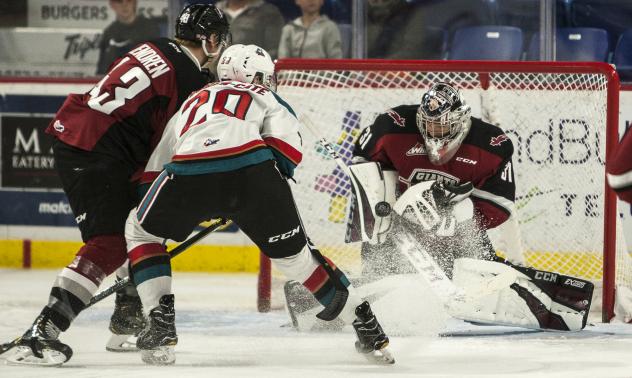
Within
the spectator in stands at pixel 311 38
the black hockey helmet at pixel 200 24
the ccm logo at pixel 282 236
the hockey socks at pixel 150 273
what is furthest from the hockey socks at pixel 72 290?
the spectator in stands at pixel 311 38

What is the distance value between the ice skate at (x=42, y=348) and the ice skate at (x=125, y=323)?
378 millimetres

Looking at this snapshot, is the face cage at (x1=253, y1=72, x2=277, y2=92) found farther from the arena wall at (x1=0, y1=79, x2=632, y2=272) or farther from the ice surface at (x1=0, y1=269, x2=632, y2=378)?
the arena wall at (x1=0, y1=79, x2=632, y2=272)

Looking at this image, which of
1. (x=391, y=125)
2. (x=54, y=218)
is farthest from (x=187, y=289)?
(x=391, y=125)

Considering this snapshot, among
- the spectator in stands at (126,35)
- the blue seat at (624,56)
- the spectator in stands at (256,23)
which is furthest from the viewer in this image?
the spectator in stands at (126,35)

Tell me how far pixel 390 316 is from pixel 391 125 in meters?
0.68

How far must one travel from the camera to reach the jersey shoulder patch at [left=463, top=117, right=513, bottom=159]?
427 cm

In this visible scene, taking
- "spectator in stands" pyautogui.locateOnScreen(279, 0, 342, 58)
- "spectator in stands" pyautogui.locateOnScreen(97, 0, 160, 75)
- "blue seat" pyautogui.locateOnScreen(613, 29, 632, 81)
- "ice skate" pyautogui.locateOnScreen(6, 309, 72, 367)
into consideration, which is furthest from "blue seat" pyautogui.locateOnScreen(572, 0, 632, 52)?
"ice skate" pyautogui.locateOnScreen(6, 309, 72, 367)

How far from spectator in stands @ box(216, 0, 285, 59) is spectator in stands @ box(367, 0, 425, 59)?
45cm

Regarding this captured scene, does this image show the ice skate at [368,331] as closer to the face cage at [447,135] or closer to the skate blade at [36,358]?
the skate blade at [36,358]

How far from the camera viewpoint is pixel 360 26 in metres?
5.91

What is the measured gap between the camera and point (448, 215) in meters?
4.23

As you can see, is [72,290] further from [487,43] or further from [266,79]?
[487,43]

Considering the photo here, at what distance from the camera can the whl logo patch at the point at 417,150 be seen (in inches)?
169

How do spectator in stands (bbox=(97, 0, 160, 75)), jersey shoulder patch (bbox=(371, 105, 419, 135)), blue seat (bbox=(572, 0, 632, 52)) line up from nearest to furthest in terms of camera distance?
jersey shoulder patch (bbox=(371, 105, 419, 135)) < blue seat (bbox=(572, 0, 632, 52)) < spectator in stands (bbox=(97, 0, 160, 75))
